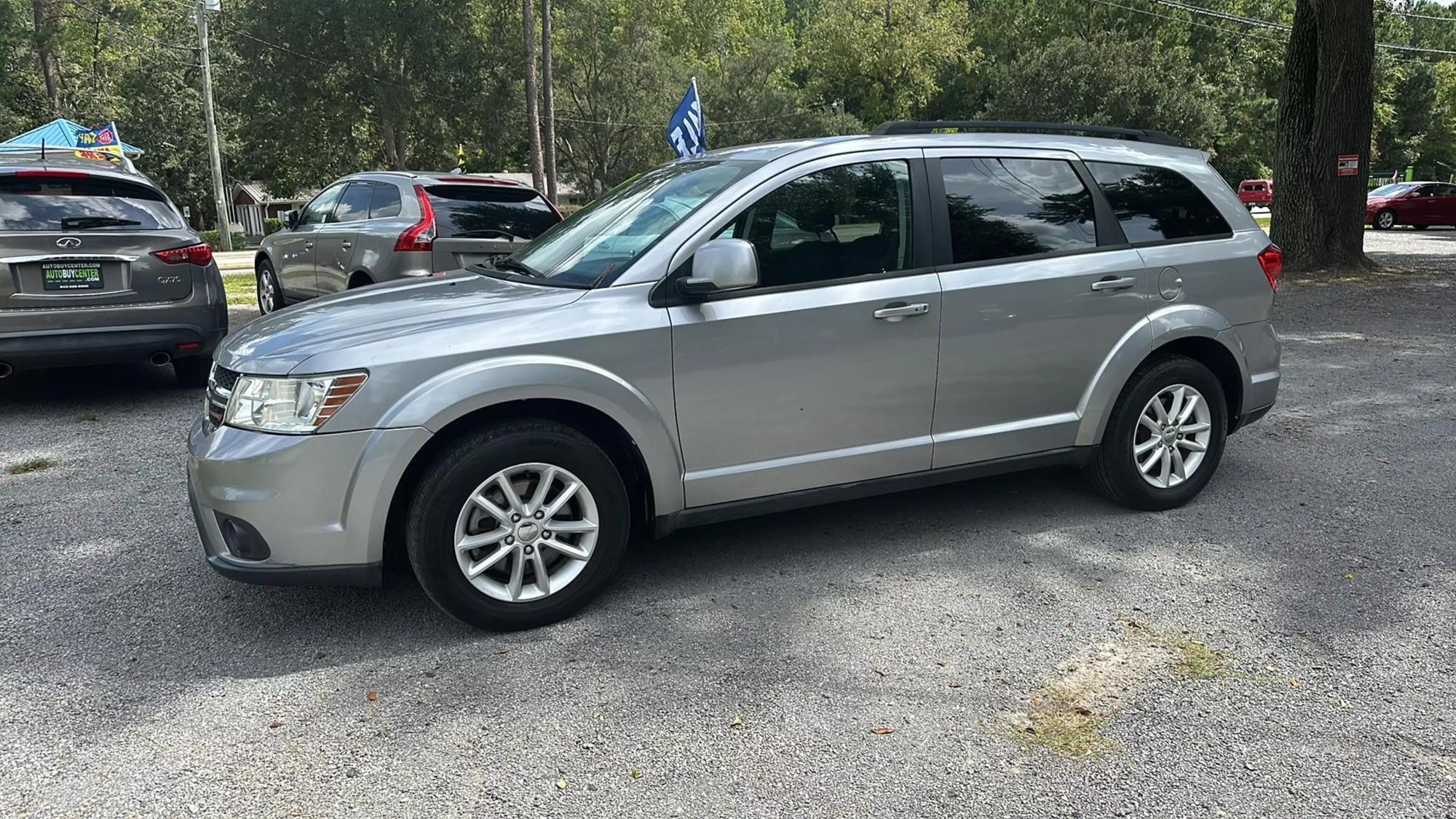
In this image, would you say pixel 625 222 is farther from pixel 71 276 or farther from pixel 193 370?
pixel 193 370

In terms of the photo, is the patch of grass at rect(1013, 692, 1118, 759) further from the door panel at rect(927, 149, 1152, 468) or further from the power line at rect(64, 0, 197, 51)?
the power line at rect(64, 0, 197, 51)

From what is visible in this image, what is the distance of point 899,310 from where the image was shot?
4.21 m

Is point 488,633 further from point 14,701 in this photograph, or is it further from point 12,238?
point 12,238

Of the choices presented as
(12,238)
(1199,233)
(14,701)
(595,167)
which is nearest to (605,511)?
(14,701)

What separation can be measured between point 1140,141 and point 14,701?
5.07 meters

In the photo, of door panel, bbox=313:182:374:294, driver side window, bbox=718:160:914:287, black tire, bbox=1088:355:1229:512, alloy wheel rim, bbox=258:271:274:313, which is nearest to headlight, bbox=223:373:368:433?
driver side window, bbox=718:160:914:287

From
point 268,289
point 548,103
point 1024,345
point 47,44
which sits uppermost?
point 47,44

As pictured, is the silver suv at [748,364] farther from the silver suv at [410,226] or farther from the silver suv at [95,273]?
the silver suv at [410,226]

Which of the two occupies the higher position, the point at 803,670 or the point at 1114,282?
the point at 1114,282

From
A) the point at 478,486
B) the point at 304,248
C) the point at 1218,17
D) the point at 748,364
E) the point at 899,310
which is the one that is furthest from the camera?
the point at 1218,17

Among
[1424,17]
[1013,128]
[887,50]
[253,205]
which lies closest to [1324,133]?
[1013,128]

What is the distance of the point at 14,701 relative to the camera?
3293mm

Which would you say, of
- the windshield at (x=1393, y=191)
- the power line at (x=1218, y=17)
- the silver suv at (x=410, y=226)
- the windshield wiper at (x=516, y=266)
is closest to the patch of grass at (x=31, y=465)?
the windshield wiper at (x=516, y=266)

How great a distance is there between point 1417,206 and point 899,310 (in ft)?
110
